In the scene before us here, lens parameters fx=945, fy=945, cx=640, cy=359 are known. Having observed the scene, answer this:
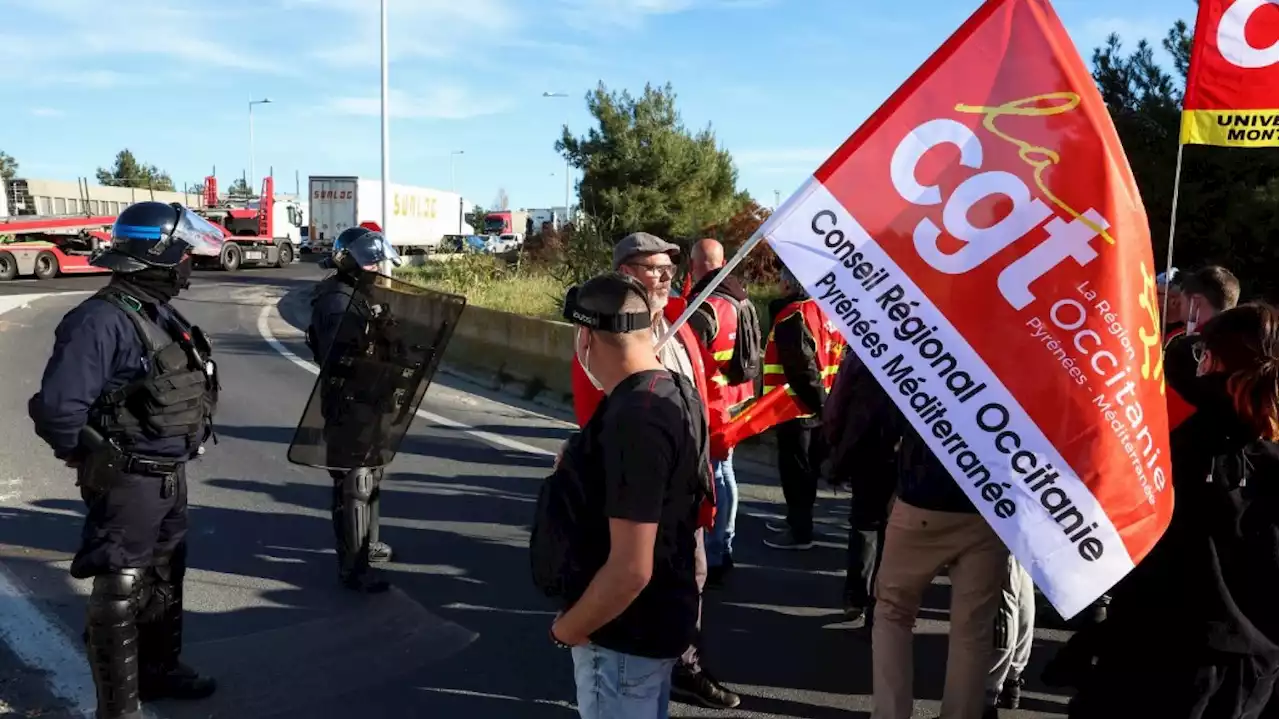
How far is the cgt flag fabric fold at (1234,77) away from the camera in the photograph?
210 inches

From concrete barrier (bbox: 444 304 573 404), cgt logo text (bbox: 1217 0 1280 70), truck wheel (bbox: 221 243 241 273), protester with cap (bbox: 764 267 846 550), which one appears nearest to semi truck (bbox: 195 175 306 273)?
truck wheel (bbox: 221 243 241 273)

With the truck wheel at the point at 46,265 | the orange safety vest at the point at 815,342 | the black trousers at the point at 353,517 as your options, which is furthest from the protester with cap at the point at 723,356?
the truck wheel at the point at 46,265

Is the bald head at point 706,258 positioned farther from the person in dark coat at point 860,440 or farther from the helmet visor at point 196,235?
the helmet visor at point 196,235

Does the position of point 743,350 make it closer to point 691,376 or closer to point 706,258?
point 706,258

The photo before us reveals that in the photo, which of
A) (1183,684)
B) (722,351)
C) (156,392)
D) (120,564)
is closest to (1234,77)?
(722,351)

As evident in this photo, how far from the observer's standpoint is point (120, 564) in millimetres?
3275

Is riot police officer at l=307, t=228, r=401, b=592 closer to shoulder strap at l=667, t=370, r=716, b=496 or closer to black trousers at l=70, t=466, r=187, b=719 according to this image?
black trousers at l=70, t=466, r=187, b=719

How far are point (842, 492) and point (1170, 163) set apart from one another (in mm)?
4994

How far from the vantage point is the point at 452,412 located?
30.7 feet

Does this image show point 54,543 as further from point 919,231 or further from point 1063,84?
point 1063,84

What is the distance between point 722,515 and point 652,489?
2792 millimetres

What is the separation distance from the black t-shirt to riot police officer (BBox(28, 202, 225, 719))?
199 centimetres

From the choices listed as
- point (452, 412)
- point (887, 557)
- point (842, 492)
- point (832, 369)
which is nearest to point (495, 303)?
point (452, 412)

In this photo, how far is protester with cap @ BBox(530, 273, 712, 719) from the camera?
6.58ft
